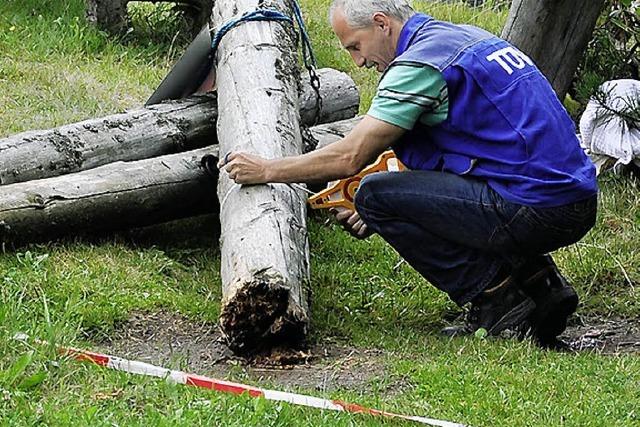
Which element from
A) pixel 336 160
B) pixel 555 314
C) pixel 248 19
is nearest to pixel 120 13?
pixel 248 19

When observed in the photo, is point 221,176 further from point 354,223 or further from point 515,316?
point 515,316

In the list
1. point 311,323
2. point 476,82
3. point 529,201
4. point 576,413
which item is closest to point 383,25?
point 476,82

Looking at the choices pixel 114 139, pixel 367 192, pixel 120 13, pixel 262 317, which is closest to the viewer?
pixel 262 317

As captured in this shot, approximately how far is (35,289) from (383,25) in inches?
76.4

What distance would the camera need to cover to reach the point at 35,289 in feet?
16.2

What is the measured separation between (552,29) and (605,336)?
239 centimetres

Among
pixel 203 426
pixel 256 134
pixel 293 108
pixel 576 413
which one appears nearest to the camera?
pixel 203 426

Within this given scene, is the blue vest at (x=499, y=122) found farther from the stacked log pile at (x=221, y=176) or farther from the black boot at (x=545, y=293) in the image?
the stacked log pile at (x=221, y=176)

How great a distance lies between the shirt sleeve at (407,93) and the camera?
14.9 ft

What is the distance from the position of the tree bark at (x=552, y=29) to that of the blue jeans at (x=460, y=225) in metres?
2.52

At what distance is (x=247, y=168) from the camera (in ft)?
16.2

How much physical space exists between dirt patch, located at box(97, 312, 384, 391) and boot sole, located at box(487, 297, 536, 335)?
24.5 inches

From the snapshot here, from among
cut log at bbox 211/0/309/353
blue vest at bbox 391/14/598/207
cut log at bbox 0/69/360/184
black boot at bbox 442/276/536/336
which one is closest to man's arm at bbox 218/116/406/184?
cut log at bbox 211/0/309/353

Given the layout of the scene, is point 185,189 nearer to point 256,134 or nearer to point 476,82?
point 256,134
